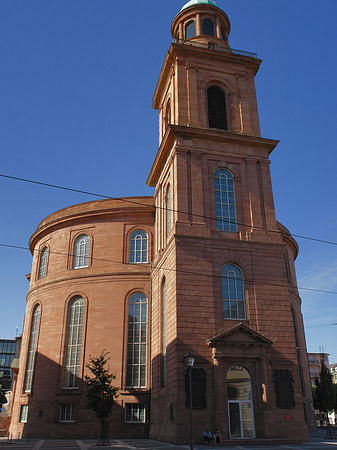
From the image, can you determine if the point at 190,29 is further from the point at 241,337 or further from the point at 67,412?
the point at 67,412

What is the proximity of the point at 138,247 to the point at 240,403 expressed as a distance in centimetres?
1350

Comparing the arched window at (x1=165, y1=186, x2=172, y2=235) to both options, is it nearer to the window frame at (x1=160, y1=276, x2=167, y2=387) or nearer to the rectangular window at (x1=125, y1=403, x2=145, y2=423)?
the window frame at (x1=160, y1=276, x2=167, y2=387)

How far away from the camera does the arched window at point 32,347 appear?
3092cm

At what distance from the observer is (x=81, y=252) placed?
3234 centimetres

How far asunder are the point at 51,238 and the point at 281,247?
18.2 meters

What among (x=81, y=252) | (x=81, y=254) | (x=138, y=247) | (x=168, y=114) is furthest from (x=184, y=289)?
(x=168, y=114)

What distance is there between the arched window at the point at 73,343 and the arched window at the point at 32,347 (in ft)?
10.5

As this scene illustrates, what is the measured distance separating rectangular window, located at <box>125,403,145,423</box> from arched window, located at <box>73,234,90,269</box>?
33.3 feet

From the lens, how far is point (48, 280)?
108 feet

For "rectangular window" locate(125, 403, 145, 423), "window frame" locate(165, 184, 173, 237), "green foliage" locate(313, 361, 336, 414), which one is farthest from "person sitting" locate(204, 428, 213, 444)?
"green foliage" locate(313, 361, 336, 414)

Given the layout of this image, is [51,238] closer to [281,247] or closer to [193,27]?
[281,247]

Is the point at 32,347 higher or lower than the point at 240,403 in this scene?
higher

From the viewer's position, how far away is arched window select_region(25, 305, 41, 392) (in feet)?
101

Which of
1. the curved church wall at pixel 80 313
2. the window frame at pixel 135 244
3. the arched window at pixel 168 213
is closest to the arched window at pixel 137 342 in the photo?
the curved church wall at pixel 80 313
